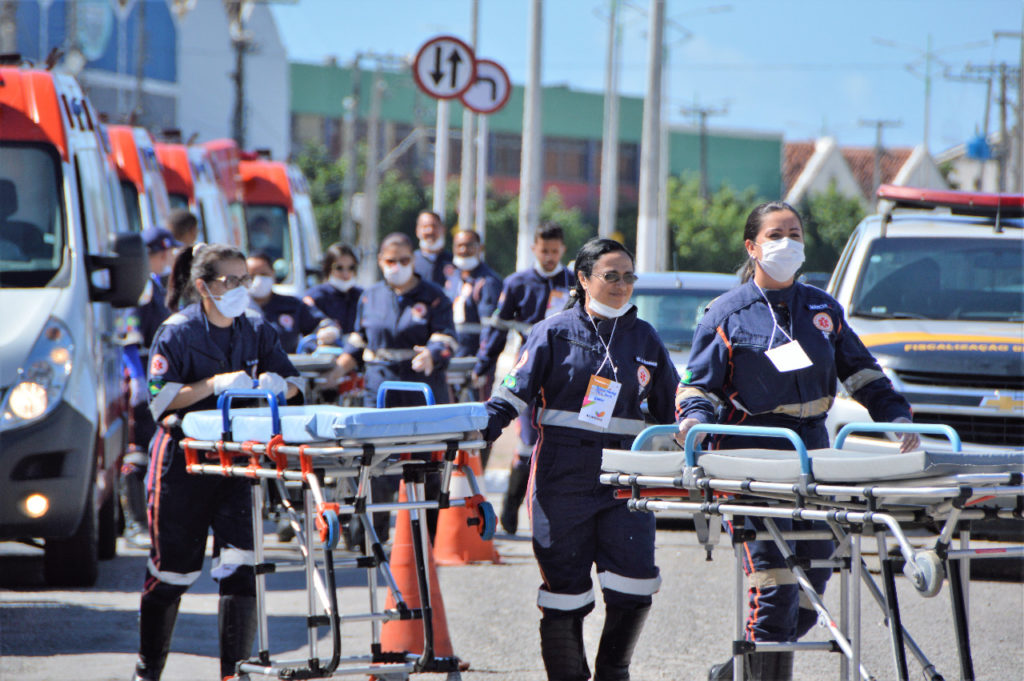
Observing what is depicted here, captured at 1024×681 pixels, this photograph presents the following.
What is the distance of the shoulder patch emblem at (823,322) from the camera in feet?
17.0

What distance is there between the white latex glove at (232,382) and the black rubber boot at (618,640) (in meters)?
1.66

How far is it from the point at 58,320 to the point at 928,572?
5.12m

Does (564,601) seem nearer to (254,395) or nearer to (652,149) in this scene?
(254,395)

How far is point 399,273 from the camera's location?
8727 mm

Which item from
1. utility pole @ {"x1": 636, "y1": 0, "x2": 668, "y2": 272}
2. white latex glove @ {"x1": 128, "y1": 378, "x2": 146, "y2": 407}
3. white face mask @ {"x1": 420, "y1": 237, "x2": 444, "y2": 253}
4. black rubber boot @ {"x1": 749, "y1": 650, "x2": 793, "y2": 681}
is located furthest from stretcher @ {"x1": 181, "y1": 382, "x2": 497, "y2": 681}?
utility pole @ {"x1": 636, "y1": 0, "x2": 668, "y2": 272}

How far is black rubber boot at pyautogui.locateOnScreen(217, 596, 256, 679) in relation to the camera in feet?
18.0

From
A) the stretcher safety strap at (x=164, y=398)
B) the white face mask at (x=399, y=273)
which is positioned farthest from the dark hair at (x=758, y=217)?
the white face mask at (x=399, y=273)

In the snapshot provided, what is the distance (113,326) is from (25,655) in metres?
2.66

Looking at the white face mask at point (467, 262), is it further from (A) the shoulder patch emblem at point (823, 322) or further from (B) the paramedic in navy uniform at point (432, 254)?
(A) the shoulder patch emblem at point (823, 322)

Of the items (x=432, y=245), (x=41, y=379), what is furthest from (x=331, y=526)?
(x=432, y=245)

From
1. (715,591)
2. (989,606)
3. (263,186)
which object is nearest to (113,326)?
(715,591)

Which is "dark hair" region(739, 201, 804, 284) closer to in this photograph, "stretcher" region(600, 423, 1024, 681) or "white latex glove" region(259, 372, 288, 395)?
A: "stretcher" region(600, 423, 1024, 681)

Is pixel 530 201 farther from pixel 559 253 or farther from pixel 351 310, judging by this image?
pixel 559 253

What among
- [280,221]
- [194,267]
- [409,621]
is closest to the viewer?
[194,267]
